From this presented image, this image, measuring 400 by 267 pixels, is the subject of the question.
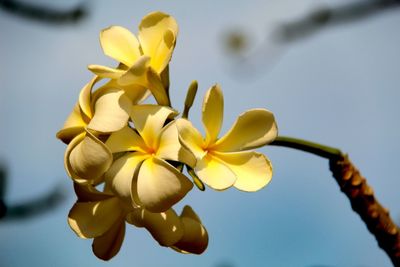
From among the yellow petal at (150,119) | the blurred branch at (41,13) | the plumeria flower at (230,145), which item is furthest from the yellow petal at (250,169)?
the blurred branch at (41,13)

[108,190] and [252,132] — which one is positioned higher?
[252,132]

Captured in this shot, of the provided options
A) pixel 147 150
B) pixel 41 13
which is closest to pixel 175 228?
pixel 147 150

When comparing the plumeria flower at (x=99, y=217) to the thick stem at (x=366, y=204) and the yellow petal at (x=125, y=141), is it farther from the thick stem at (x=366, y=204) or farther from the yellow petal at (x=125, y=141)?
the thick stem at (x=366, y=204)

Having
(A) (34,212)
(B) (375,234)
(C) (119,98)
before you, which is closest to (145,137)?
(C) (119,98)

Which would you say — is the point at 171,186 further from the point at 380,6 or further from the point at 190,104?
the point at 380,6

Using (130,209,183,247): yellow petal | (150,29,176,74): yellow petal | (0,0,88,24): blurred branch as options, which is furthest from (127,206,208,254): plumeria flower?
(0,0,88,24): blurred branch

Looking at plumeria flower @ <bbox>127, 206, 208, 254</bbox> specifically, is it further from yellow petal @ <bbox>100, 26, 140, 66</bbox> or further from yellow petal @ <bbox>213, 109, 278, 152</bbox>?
yellow petal @ <bbox>100, 26, 140, 66</bbox>
